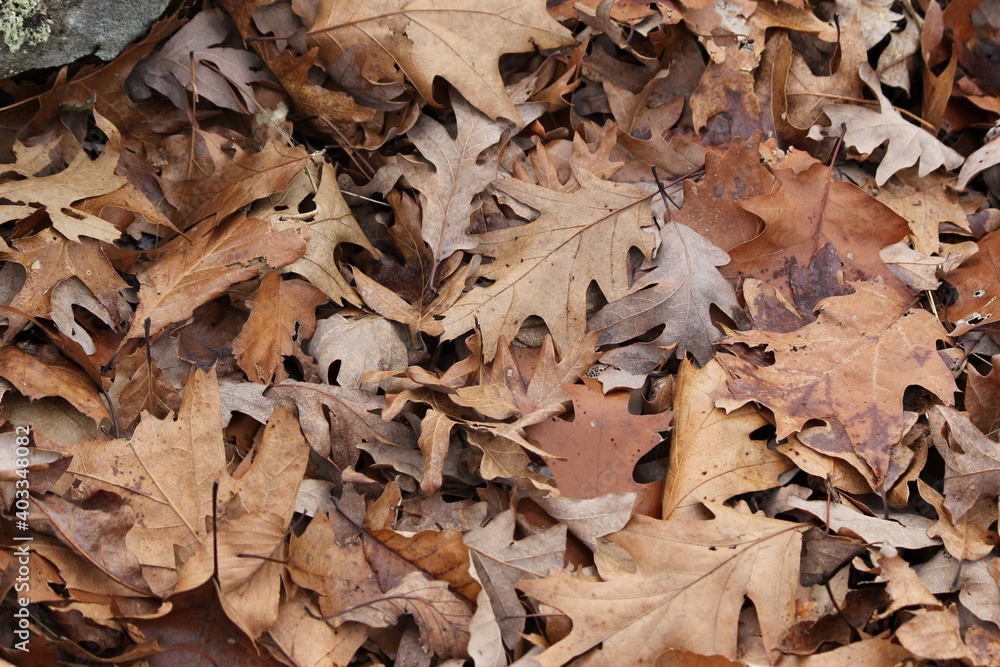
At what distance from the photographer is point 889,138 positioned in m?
2.56

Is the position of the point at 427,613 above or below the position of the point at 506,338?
below

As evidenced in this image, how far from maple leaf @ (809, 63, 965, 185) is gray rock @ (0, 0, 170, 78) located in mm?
2491

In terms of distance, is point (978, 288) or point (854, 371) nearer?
point (854, 371)

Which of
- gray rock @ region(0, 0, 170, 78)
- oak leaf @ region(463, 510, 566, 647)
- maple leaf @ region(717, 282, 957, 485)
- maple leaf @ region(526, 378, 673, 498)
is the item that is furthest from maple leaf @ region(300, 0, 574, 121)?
oak leaf @ region(463, 510, 566, 647)

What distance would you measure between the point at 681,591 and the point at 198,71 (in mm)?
2352

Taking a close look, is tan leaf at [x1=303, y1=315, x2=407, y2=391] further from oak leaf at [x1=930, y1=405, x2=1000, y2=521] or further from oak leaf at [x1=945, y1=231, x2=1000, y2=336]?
oak leaf at [x1=945, y1=231, x2=1000, y2=336]

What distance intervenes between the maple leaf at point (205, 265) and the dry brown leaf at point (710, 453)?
4.23 feet

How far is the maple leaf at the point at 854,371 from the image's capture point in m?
1.97

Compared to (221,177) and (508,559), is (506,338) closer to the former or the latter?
(508,559)

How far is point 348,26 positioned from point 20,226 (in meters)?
1.26

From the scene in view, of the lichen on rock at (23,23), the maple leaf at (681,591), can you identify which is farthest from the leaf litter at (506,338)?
the lichen on rock at (23,23)

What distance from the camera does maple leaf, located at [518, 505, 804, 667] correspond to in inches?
66.1

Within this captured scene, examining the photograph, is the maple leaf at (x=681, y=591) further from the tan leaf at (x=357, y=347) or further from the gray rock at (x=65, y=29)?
the gray rock at (x=65, y=29)

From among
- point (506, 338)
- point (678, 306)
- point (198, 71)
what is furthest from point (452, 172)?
point (198, 71)
